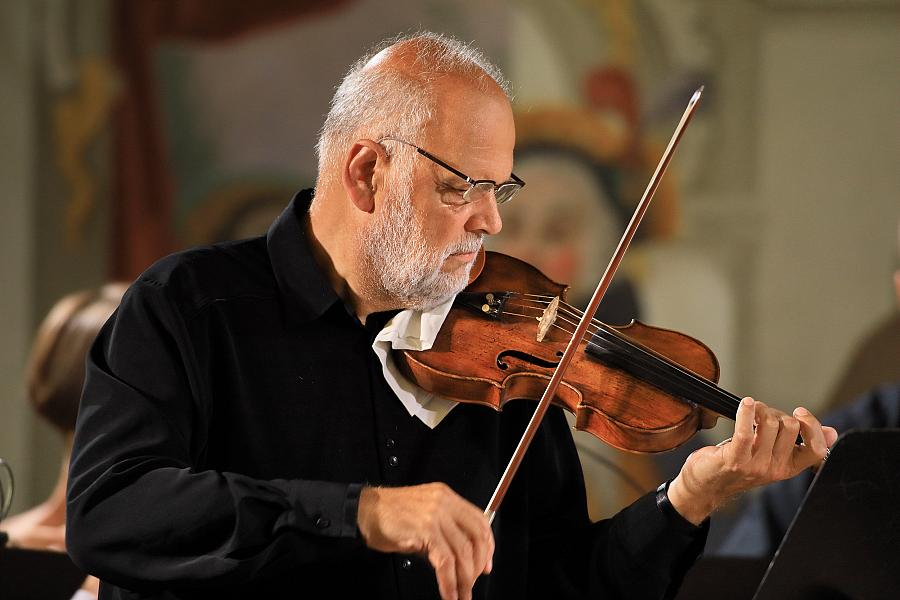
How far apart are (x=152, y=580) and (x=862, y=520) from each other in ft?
2.69

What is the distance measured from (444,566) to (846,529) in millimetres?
449

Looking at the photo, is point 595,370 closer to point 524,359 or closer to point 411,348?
point 524,359

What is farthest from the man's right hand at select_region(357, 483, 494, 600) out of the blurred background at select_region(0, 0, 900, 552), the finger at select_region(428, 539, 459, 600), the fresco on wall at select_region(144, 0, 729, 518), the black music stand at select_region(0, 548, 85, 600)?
the fresco on wall at select_region(144, 0, 729, 518)

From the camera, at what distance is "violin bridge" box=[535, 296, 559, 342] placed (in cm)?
170

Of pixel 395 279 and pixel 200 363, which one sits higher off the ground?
pixel 395 279

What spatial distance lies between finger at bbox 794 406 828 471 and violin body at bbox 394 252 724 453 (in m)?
0.15

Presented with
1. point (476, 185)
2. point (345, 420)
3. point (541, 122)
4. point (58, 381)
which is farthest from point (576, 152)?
point (345, 420)

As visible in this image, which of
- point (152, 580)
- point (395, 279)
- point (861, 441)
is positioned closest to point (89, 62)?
point (395, 279)

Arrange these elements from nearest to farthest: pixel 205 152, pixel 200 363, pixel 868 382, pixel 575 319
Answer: pixel 200 363 < pixel 575 319 < pixel 868 382 < pixel 205 152

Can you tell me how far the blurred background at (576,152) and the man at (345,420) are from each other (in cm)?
215

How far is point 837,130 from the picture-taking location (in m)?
4.02

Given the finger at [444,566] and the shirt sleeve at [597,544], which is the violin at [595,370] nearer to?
the shirt sleeve at [597,544]

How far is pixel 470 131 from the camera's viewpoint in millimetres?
1596

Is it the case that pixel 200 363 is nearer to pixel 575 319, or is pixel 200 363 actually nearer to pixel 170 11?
pixel 575 319
